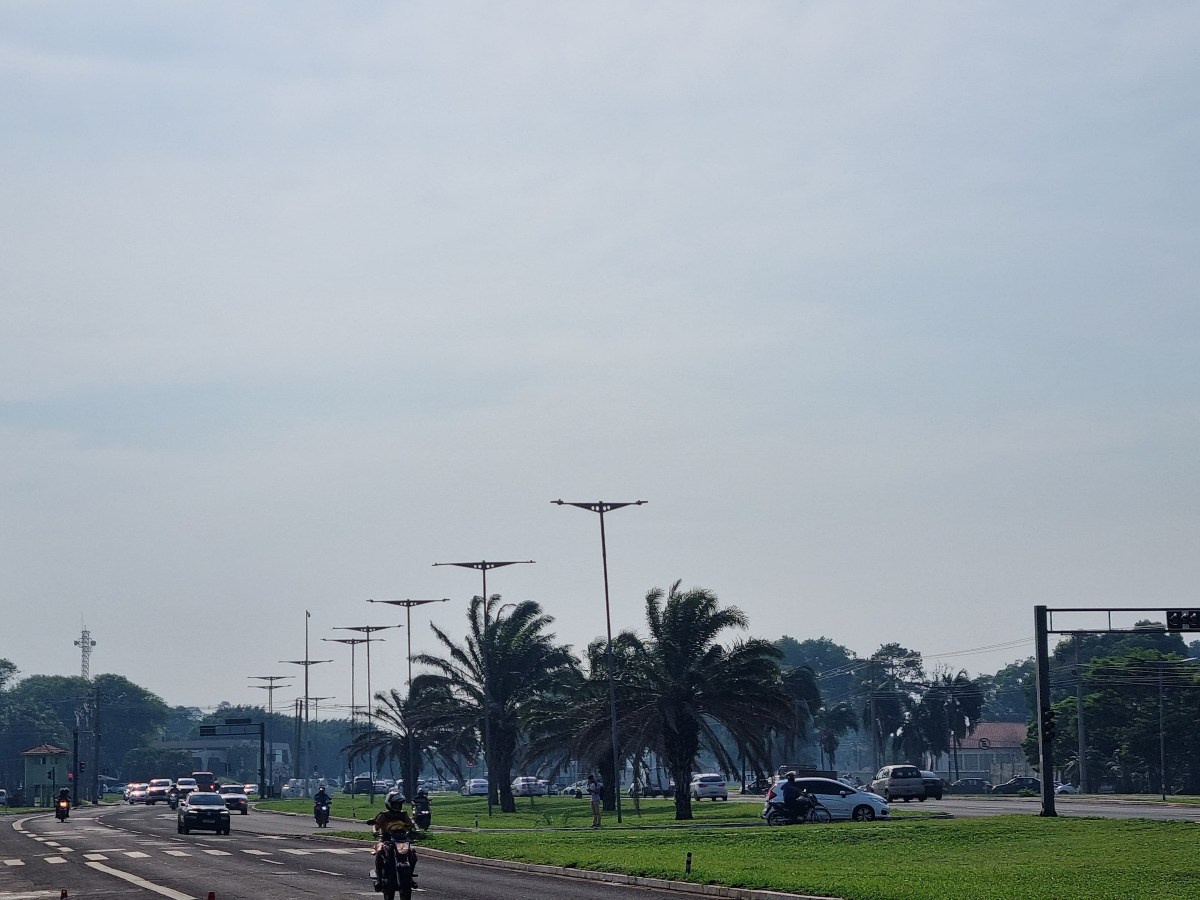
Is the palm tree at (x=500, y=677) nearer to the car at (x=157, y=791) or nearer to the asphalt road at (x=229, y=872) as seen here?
the asphalt road at (x=229, y=872)

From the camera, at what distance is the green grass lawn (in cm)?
2381

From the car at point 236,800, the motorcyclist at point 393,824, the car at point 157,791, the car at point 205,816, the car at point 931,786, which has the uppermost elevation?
the motorcyclist at point 393,824

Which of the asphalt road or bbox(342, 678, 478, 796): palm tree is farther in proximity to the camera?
bbox(342, 678, 478, 796): palm tree

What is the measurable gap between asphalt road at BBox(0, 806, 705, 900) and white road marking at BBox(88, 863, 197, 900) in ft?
0.07

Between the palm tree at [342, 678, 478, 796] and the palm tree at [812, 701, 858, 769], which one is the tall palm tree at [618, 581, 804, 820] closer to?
the palm tree at [342, 678, 478, 796]

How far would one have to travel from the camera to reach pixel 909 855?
1286 inches

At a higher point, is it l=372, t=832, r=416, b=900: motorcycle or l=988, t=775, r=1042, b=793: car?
l=372, t=832, r=416, b=900: motorcycle

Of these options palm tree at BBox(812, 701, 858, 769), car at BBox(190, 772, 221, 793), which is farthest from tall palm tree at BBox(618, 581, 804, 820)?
palm tree at BBox(812, 701, 858, 769)

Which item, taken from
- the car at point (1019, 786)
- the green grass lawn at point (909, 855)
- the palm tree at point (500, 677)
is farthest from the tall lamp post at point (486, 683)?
→ the car at point (1019, 786)

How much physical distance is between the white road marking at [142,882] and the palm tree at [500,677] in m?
41.7

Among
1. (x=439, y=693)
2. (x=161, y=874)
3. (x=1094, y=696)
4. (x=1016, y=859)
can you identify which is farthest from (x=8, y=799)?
(x=1016, y=859)

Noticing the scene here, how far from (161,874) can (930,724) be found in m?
108

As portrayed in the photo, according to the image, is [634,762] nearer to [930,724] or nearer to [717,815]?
[717,815]

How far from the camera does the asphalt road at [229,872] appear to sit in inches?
1101
